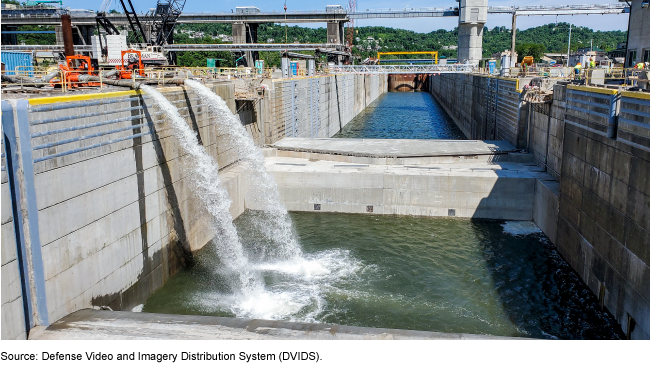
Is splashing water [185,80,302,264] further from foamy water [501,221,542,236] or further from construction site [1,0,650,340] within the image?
foamy water [501,221,542,236]

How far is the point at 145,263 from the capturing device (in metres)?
19.0

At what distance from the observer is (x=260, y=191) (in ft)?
96.4

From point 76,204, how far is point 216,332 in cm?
594

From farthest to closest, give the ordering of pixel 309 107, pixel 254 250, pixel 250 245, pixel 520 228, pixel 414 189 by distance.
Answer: pixel 309 107 < pixel 414 189 < pixel 520 228 < pixel 250 245 < pixel 254 250

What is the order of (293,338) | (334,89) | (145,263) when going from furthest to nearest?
(334,89)
(145,263)
(293,338)

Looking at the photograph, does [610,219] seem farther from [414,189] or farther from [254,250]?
[254,250]

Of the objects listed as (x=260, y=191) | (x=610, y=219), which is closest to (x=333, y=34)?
(x=260, y=191)

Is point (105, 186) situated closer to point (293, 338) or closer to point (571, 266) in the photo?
point (293, 338)

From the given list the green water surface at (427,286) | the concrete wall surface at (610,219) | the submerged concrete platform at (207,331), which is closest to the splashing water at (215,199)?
the green water surface at (427,286)

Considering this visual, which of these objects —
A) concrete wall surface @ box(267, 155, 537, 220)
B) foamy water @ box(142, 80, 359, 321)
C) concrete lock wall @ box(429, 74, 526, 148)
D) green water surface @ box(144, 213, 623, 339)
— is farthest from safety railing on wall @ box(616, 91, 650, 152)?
concrete lock wall @ box(429, 74, 526, 148)

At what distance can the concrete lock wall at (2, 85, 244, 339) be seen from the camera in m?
13.7

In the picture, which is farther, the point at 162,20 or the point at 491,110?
the point at 162,20

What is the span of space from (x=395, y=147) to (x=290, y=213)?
9.13 meters

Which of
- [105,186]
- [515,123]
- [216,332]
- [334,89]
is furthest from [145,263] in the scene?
[334,89]
